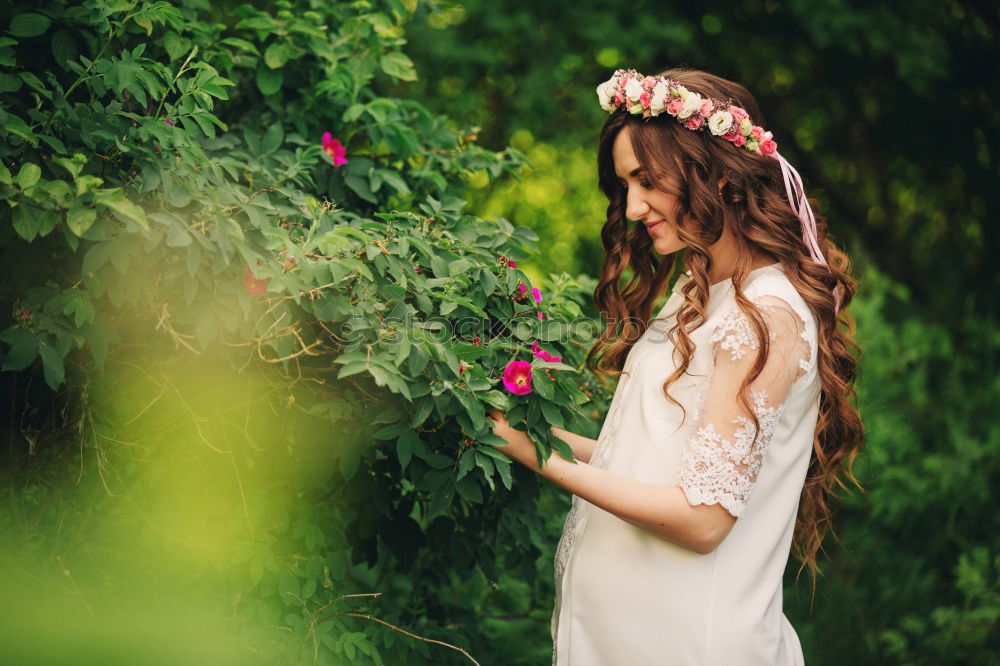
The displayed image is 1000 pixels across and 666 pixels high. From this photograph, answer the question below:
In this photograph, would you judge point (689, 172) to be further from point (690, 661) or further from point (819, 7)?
point (819, 7)

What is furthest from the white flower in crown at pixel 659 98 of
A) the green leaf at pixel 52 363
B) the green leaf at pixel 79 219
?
the green leaf at pixel 52 363

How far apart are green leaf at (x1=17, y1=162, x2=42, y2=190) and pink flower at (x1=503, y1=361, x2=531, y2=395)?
2.80 feet

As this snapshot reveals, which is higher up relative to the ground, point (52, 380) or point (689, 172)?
point (689, 172)

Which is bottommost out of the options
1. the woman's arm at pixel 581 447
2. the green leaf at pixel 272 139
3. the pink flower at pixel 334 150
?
the woman's arm at pixel 581 447

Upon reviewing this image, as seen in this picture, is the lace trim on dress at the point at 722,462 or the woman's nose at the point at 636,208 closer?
the lace trim on dress at the point at 722,462

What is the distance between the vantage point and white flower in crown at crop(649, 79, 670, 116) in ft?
6.18

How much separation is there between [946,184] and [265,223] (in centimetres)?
549

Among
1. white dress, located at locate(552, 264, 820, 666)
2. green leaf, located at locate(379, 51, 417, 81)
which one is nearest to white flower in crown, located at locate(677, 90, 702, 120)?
white dress, located at locate(552, 264, 820, 666)

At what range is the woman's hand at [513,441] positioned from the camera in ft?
5.50

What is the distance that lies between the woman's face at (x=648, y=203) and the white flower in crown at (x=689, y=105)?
13 centimetres

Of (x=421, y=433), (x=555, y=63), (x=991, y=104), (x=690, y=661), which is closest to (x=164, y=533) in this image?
(x=421, y=433)

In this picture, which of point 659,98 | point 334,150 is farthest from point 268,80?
point 659,98

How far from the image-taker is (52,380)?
4.56 ft

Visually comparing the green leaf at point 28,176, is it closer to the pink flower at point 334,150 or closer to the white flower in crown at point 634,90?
the pink flower at point 334,150
